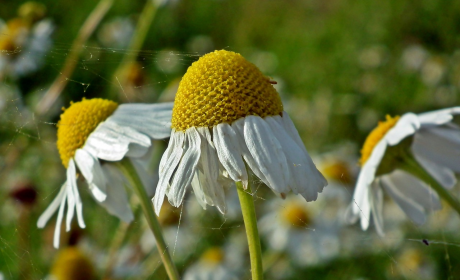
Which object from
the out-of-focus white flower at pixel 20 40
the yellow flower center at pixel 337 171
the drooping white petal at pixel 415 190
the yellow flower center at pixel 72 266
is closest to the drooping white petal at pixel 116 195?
the drooping white petal at pixel 415 190

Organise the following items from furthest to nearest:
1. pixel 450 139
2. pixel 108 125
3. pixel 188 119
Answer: pixel 450 139, pixel 108 125, pixel 188 119

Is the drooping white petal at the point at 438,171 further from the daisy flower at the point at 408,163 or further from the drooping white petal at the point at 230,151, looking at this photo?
the drooping white petal at the point at 230,151

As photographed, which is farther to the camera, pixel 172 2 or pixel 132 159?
pixel 172 2

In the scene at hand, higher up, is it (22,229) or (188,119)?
(188,119)

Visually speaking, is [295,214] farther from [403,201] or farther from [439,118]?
[439,118]

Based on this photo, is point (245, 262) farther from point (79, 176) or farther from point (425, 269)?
point (79, 176)

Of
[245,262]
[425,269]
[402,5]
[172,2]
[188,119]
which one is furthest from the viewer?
[402,5]

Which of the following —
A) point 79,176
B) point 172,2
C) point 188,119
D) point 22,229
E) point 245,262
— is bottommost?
point 245,262

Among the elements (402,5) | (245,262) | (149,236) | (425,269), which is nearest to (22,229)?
(149,236)
